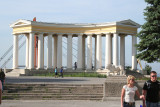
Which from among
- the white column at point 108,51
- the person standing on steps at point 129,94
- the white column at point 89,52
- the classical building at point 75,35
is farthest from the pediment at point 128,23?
the person standing on steps at point 129,94

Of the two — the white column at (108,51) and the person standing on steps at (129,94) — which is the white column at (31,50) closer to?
the white column at (108,51)

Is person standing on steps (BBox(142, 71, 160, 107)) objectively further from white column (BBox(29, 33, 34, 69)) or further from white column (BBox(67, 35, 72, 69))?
white column (BBox(67, 35, 72, 69))

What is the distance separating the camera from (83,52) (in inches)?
2751

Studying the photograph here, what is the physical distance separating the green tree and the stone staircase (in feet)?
45.9

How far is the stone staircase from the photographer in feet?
80.9

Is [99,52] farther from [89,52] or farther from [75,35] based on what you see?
[75,35]

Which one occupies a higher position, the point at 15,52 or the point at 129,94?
the point at 15,52

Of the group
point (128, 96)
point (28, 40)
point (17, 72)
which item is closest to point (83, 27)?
point (28, 40)

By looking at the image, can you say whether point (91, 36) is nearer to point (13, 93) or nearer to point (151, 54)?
point (151, 54)

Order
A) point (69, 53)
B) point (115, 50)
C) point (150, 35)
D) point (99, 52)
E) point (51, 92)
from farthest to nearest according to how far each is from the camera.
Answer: point (69, 53) → point (99, 52) → point (115, 50) → point (150, 35) → point (51, 92)

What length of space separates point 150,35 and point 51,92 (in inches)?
695

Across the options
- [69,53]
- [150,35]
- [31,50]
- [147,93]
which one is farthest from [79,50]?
[147,93]

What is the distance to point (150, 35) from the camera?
3928 centimetres

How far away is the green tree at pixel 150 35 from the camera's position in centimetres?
3888
